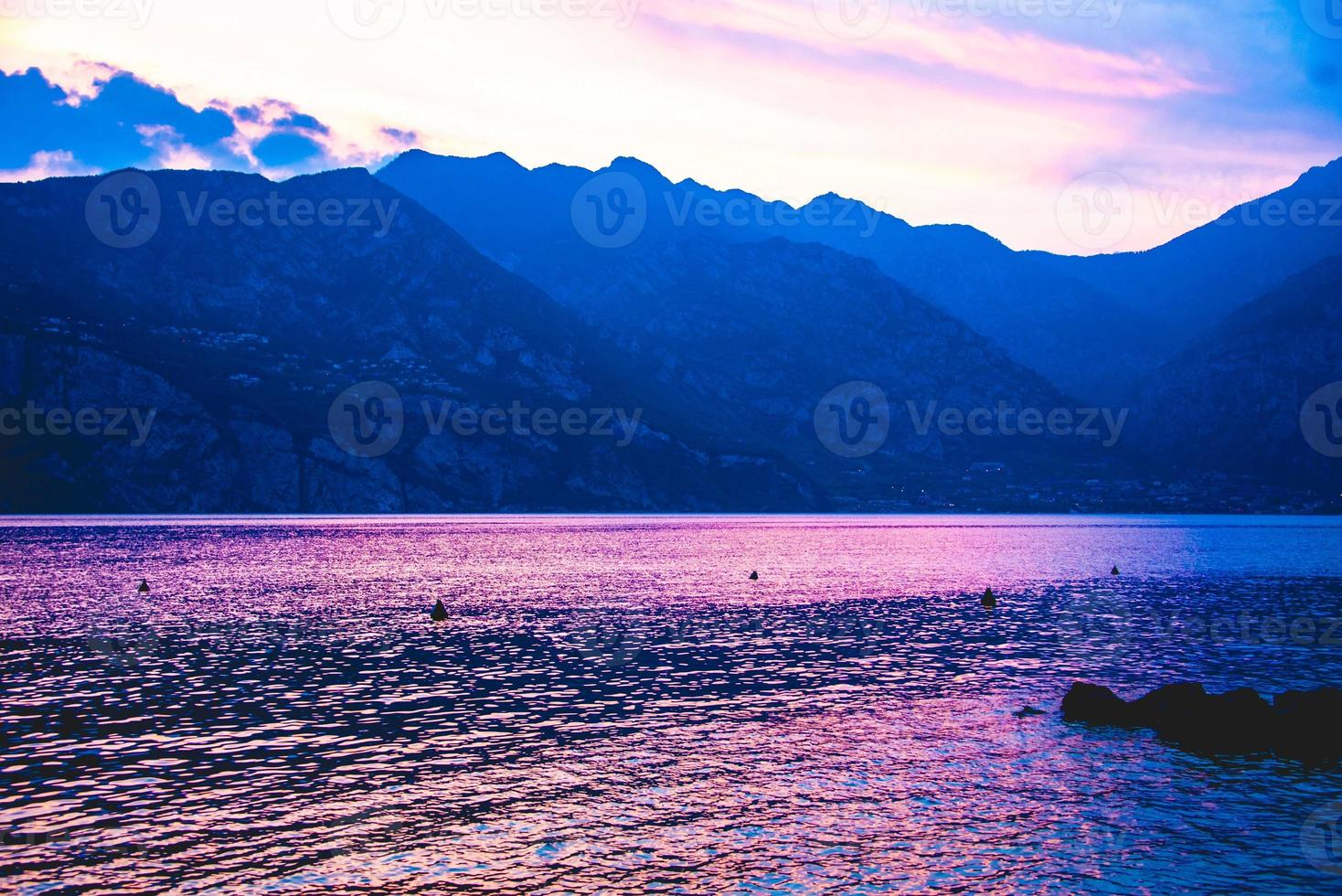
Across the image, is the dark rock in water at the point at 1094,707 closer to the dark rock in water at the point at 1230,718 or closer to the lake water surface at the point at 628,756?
the dark rock in water at the point at 1230,718

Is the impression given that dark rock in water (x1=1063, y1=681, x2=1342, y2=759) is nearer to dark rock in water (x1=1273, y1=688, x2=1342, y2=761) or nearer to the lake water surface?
dark rock in water (x1=1273, y1=688, x2=1342, y2=761)

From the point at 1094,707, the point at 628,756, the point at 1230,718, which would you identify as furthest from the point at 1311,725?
the point at 628,756

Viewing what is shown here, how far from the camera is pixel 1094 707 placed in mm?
54406

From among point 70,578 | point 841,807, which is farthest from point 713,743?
point 70,578

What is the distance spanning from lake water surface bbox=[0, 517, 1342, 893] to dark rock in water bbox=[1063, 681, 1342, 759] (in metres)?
2.62

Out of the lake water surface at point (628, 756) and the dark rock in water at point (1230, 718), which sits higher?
the dark rock in water at point (1230, 718)

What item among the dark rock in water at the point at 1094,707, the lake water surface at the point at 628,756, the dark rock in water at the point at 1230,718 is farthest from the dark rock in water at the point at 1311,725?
the dark rock in water at the point at 1094,707

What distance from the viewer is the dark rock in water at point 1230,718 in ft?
159

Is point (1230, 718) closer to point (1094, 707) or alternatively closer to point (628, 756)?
point (1094, 707)

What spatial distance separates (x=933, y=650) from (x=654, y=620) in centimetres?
2740

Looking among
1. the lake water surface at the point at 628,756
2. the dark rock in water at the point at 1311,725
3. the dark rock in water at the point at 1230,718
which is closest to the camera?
the lake water surface at the point at 628,756

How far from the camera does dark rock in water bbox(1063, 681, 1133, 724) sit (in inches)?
2119

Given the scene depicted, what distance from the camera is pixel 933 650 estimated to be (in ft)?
263

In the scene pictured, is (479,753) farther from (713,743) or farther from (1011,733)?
(1011,733)
